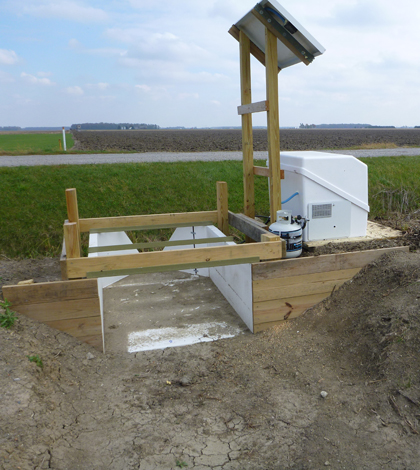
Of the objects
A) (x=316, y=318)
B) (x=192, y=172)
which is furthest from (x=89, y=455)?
(x=192, y=172)

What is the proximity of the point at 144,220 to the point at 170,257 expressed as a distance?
5.72 ft

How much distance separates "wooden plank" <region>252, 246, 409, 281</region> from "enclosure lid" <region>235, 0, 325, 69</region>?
2041 millimetres

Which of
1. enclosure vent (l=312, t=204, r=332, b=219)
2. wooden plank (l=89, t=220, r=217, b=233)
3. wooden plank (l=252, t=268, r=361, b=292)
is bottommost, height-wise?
wooden plank (l=252, t=268, r=361, b=292)

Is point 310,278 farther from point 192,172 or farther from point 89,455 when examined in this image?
point 192,172

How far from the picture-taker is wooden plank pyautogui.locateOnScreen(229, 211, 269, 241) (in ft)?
Result: 16.0

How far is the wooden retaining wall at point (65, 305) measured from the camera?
3.89 metres

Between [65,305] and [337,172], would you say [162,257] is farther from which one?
[337,172]

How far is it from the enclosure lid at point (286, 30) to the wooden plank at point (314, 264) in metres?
2.04

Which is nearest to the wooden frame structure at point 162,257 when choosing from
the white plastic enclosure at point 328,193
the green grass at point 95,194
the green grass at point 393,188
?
the white plastic enclosure at point 328,193

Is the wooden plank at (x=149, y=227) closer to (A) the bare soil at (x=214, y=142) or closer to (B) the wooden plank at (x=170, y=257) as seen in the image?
(B) the wooden plank at (x=170, y=257)

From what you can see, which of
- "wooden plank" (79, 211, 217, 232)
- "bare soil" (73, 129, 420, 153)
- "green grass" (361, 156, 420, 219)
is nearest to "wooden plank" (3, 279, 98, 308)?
"wooden plank" (79, 211, 217, 232)

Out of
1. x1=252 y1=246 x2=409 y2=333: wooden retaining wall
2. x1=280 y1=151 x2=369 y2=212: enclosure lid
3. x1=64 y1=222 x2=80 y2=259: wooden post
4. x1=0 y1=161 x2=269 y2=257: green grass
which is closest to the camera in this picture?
x1=64 y1=222 x2=80 y2=259: wooden post

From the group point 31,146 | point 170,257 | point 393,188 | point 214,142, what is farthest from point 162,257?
point 214,142

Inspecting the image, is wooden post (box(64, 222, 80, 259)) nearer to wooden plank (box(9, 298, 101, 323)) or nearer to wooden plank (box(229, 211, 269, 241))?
wooden plank (box(9, 298, 101, 323))
